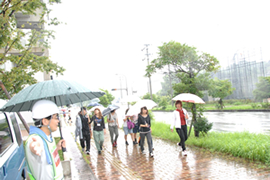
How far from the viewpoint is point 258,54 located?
3381 centimetres

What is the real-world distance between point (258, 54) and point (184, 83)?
28.2m

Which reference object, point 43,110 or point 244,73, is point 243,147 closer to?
point 43,110

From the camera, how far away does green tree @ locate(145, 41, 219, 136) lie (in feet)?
33.8

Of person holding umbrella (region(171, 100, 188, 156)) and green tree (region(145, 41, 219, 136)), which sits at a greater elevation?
green tree (region(145, 41, 219, 136))

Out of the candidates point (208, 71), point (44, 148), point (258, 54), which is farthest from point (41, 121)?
point (258, 54)

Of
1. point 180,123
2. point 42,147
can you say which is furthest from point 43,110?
point 180,123

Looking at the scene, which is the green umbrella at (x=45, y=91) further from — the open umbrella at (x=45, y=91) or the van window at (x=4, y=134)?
the van window at (x=4, y=134)

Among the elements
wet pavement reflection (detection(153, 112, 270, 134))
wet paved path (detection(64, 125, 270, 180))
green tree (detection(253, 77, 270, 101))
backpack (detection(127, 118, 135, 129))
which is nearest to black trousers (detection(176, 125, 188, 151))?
wet paved path (detection(64, 125, 270, 180))

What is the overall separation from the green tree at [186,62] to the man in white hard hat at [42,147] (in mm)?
8030

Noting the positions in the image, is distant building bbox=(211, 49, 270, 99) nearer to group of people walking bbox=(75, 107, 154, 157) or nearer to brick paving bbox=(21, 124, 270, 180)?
group of people walking bbox=(75, 107, 154, 157)

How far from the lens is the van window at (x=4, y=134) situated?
3060mm

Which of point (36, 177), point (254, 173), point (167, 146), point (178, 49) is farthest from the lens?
point (178, 49)

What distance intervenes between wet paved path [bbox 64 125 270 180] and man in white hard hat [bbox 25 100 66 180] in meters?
3.65

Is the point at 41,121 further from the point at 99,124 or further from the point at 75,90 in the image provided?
the point at 99,124
